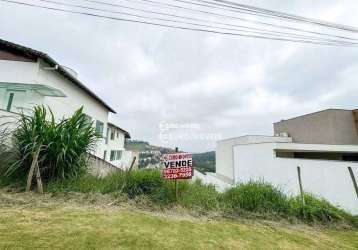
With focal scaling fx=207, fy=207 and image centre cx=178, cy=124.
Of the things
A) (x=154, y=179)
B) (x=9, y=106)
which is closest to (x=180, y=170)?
(x=154, y=179)

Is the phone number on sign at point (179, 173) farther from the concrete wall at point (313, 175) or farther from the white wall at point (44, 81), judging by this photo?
the white wall at point (44, 81)

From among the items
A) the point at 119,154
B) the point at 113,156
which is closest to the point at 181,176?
the point at 113,156

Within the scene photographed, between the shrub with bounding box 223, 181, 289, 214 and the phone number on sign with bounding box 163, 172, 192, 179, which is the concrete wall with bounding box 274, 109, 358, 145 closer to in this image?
the shrub with bounding box 223, 181, 289, 214

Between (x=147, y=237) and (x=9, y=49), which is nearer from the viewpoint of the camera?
(x=147, y=237)

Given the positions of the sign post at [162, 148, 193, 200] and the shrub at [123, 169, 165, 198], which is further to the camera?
the shrub at [123, 169, 165, 198]

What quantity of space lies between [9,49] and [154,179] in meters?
9.15

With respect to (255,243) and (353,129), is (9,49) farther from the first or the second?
(353,129)

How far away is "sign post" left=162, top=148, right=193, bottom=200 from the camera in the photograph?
16.7 feet

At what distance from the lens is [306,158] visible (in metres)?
16.3

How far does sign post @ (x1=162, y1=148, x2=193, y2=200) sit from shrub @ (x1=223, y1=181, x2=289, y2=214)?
4.11 ft

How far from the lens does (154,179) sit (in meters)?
5.40

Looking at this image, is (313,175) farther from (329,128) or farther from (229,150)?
(229,150)

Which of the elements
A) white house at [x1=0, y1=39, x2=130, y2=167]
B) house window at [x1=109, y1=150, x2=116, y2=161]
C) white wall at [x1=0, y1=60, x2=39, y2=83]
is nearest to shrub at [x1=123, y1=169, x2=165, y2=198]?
white house at [x1=0, y1=39, x2=130, y2=167]

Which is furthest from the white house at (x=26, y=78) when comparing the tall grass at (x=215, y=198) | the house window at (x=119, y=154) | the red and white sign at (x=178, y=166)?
the house window at (x=119, y=154)
